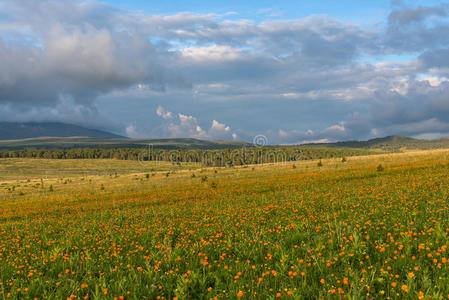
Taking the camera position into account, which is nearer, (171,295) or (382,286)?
(382,286)

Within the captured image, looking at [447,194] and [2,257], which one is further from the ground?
[447,194]

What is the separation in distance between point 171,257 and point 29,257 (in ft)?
15.7

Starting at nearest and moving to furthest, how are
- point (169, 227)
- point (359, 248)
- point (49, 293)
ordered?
1. point (49, 293)
2. point (359, 248)
3. point (169, 227)

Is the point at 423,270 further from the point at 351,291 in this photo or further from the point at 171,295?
the point at 171,295

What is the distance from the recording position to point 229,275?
5.36m

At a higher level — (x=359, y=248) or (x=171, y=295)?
(x=359, y=248)

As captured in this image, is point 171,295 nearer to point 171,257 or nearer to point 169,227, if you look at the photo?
point 171,257

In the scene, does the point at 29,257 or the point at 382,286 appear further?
the point at 29,257

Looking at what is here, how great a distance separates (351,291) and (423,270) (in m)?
1.51

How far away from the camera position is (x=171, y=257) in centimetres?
637

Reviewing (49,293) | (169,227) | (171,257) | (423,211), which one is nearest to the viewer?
(49,293)

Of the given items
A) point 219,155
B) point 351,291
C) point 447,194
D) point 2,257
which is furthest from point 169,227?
point 219,155

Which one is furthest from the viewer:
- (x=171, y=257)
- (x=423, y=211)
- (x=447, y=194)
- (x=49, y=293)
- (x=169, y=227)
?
(x=447, y=194)

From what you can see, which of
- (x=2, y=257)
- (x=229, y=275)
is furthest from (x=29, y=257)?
(x=229, y=275)
